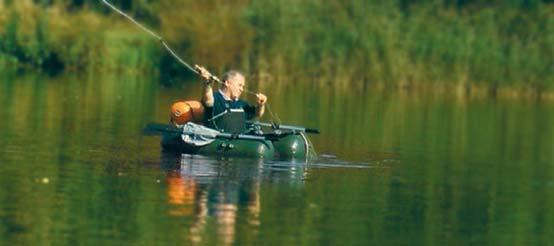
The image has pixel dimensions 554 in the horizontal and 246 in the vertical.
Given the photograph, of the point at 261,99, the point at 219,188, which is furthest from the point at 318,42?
the point at 219,188

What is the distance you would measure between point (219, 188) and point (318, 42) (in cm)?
3105

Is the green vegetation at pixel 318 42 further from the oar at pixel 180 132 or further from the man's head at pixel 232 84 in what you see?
the oar at pixel 180 132

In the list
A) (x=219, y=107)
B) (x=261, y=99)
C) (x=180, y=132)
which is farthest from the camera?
(x=219, y=107)

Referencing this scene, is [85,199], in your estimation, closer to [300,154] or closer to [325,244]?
[325,244]

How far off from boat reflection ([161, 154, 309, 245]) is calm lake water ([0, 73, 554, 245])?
0.06 ft

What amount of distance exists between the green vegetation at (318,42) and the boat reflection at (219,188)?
26983 millimetres

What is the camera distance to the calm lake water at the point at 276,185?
648 inches

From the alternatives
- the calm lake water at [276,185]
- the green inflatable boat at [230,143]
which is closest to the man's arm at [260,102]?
the green inflatable boat at [230,143]

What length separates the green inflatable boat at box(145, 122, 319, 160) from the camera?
76.4 feet

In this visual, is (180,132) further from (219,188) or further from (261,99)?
(219,188)

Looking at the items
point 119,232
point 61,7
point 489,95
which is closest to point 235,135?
point 119,232

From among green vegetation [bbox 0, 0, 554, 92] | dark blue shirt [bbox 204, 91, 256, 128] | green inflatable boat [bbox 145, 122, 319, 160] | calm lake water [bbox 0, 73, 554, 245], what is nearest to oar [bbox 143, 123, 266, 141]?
green inflatable boat [bbox 145, 122, 319, 160]

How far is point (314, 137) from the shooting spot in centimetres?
2823

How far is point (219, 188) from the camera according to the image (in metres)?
19.6
